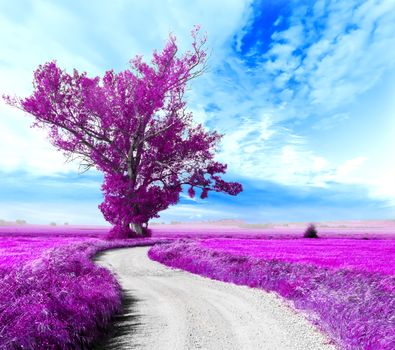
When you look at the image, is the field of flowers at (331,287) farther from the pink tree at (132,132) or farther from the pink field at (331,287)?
the pink tree at (132,132)

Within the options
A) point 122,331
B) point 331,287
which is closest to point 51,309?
point 122,331

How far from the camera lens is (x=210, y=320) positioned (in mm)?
9594

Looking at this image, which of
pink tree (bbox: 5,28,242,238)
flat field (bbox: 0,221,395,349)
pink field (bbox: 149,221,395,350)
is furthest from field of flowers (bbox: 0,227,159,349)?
pink tree (bbox: 5,28,242,238)

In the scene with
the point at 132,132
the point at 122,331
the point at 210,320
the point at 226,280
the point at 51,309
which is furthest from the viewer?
the point at 132,132

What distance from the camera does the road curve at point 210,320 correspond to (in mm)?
7973

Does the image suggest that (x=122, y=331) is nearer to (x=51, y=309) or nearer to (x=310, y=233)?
(x=51, y=309)

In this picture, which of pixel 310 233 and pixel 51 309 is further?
pixel 310 233

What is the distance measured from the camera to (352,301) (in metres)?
10.1

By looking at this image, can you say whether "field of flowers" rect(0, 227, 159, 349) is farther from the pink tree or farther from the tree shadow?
the pink tree

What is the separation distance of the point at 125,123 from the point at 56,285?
30.2 m

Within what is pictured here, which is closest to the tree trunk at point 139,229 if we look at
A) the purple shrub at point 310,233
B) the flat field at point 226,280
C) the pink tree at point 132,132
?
the pink tree at point 132,132

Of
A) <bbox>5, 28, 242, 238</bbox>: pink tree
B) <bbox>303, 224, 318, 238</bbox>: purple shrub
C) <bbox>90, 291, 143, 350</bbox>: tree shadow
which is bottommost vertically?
<bbox>90, 291, 143, 350</bbox>: tree shadow

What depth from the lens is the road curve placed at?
314 inches

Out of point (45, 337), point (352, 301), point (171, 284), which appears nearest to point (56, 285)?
point (45, 337)
